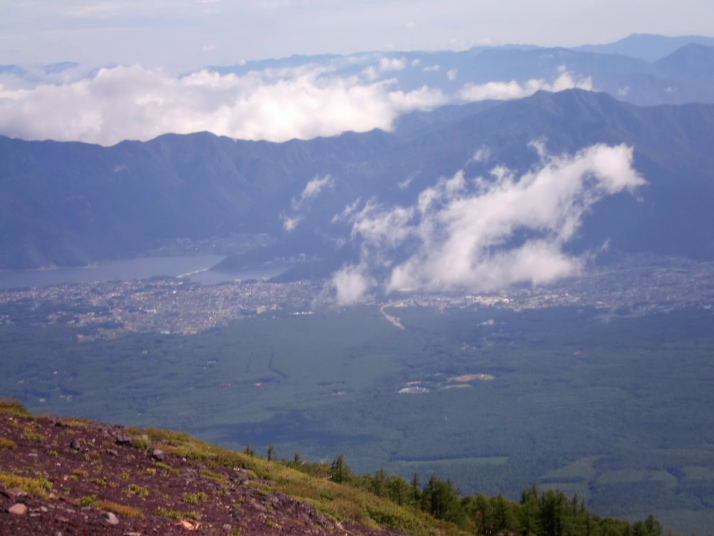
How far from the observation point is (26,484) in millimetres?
15039

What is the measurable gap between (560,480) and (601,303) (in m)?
64.9

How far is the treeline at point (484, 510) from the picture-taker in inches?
1212

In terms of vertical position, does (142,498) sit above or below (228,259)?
below

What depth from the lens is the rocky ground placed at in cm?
1425

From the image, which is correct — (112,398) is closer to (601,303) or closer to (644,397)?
(644,397)

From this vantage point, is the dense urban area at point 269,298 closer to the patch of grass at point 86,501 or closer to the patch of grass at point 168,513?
the patch of grass at point 168,513

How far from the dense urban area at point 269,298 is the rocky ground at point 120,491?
9166 cm

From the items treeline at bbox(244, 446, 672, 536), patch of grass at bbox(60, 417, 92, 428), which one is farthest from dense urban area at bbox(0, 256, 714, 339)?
patch of grass at bbox(60, 417, 92, 428)

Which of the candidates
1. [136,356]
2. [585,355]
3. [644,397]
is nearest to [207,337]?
[136,356]

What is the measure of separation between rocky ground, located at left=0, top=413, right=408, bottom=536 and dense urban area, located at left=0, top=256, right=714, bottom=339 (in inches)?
3609

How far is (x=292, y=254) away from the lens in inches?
6816

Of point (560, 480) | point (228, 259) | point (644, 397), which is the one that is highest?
point (228, 259)

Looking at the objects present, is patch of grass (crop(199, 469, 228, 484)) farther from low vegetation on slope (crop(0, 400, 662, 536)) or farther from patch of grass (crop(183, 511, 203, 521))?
patch of grass (crop(183, 511, 203, 521))

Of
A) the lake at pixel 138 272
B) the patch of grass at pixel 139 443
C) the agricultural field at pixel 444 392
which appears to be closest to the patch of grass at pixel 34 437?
the patch of grass at pixel 139 443
